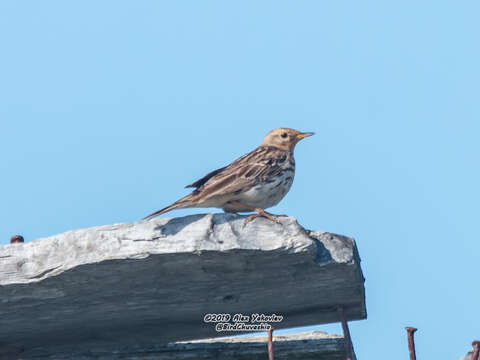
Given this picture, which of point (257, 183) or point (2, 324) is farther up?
point (257, 183)

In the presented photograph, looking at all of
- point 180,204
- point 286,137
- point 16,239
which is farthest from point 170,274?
point 286,137

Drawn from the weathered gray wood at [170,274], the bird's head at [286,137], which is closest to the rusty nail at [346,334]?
the weathered gray wood at [170,274]

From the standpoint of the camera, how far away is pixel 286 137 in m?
11.8

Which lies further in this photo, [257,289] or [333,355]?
[333,355]

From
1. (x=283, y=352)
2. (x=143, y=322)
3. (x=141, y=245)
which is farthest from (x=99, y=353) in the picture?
(x=141, y=245)

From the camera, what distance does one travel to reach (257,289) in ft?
21.6

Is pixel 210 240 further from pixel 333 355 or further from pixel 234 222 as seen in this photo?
pixel 333 355

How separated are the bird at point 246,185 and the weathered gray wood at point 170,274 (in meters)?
1.57

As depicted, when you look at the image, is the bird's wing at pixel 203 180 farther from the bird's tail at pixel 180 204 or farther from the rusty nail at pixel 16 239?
the rusty nail at pixel 16 239

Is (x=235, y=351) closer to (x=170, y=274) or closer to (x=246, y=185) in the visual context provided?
(x=170, y=274)

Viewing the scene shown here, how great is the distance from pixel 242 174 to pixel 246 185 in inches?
6.8

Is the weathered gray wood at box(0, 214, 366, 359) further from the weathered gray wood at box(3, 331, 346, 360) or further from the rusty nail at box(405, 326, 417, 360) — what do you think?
the rusty nail at box(405, 326, 417, 360)

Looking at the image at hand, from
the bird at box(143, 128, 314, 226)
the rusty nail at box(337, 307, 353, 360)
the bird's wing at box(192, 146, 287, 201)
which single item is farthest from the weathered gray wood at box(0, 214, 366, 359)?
the bird's wing at box(192, 146, 287, 201)

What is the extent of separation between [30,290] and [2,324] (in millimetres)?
884
